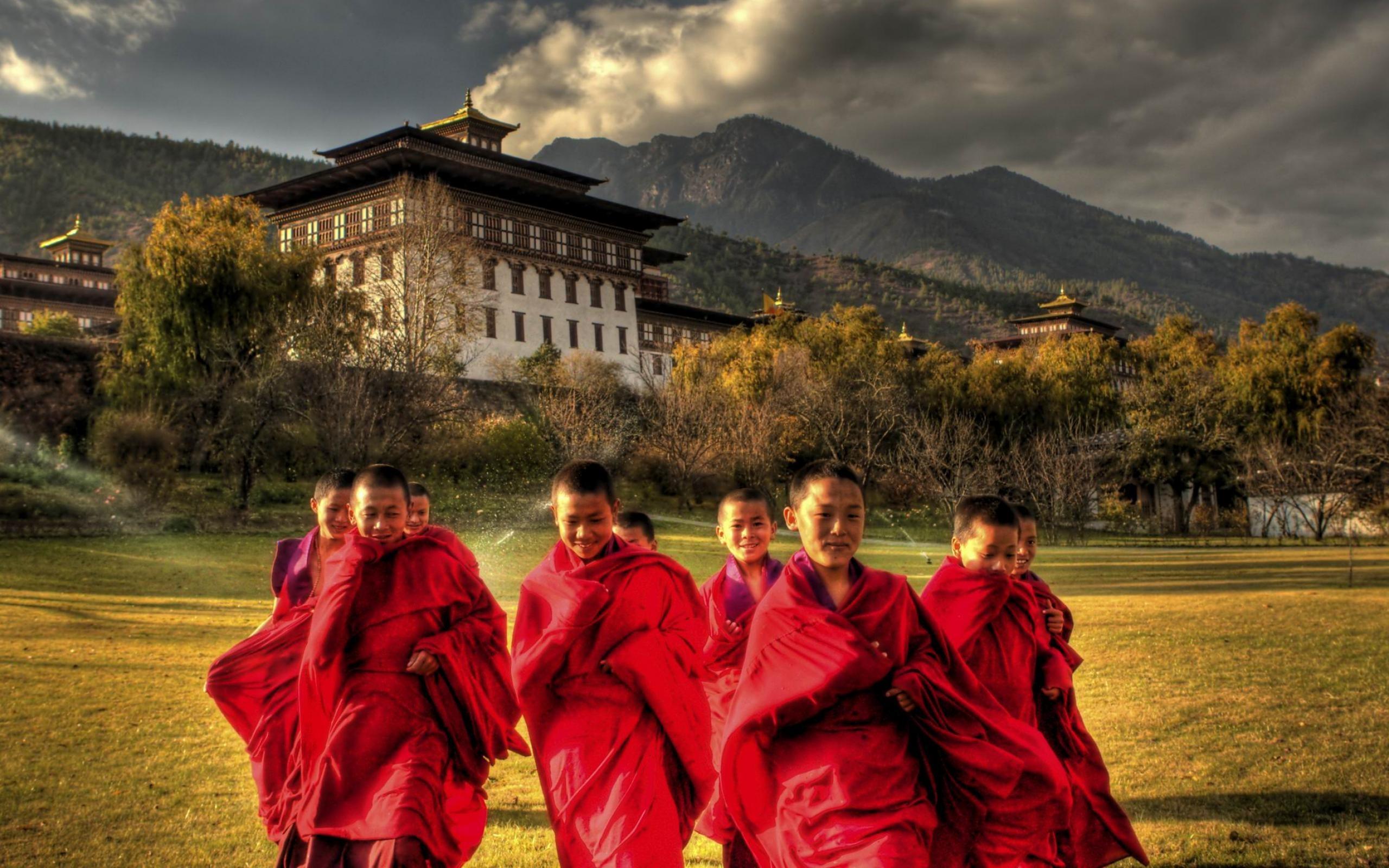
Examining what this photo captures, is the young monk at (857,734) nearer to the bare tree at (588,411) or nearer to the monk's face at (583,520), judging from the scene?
the monk's face at (583,520)

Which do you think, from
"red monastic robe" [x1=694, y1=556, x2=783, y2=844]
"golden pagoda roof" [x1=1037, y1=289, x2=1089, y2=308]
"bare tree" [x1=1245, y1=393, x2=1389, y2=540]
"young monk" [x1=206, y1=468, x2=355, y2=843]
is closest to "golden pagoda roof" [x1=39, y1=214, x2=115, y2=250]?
"bare tree" [x1=1245, y1=393, x2=1389, y2=540]

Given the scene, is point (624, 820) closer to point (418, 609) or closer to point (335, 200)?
point (418, 609)

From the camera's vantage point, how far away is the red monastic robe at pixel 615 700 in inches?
201

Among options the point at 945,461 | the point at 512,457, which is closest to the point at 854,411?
the point at 945,461

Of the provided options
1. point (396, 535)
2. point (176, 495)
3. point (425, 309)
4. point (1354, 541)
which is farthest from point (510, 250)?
point (396, 535)

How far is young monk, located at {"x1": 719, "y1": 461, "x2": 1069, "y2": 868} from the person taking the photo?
4.62 metres

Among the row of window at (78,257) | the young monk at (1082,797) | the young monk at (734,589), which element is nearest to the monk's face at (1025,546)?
the young monk at (1082,797)

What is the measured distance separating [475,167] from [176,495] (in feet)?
87.3

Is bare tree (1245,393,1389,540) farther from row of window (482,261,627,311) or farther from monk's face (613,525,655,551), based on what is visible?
monk's face (613,525,655,551)

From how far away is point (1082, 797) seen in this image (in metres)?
6.05

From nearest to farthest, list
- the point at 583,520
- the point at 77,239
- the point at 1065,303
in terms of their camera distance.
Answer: the point at 583,520
the point at 77,239
the point at 1065,303

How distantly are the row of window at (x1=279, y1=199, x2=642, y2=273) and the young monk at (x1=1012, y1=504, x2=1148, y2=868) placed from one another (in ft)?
156

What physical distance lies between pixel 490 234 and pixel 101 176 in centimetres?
8045

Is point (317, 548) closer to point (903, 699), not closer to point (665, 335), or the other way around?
point (903, 699)
